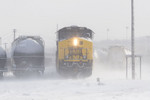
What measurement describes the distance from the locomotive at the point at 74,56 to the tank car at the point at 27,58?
2131 millimetres

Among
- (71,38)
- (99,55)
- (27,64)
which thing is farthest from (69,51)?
(99,55)

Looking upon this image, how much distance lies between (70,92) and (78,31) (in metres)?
9.66

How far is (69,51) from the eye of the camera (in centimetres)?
2261

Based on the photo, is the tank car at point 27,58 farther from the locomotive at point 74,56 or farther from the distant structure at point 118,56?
the distant structure at point 118,56

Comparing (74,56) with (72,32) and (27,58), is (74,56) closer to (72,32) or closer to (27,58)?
(72,32)

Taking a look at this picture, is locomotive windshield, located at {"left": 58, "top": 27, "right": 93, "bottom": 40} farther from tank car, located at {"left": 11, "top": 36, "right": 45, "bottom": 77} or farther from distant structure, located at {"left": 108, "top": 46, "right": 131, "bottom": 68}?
distant structure, located at {"left": 108, "top": 46, "right": 131, "bottom": 68}

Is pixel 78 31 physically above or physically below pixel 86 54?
above

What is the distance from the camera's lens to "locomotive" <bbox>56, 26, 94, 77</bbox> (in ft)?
73.6

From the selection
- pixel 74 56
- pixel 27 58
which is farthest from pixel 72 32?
pixel 27 58

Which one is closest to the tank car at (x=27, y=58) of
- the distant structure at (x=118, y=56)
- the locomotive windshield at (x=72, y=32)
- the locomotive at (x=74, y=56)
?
the locomotive at (x=74, y=56)

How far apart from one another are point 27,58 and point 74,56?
14.4ft

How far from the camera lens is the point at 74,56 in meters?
22.5

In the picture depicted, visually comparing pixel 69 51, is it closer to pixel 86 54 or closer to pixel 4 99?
pixel 86 54

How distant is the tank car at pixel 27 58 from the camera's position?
23234 millimetres
